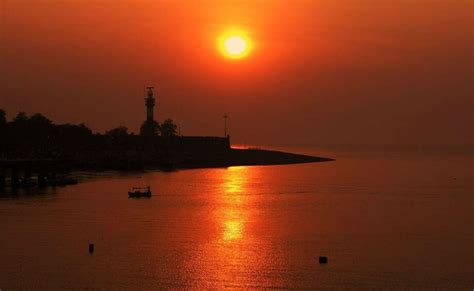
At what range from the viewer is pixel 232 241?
51625 mm

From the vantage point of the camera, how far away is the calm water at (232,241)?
3947 centimetres

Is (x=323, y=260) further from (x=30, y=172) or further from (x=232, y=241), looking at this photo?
(x=30, y=172)

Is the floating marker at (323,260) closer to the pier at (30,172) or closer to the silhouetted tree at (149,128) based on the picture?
the pier at (30,172)

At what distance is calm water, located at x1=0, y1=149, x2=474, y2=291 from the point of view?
39469 mm

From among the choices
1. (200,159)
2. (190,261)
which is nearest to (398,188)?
(190,261)

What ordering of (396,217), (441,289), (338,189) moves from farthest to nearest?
(338,189) → (396,217) → (441,289)

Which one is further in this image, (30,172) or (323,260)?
(30,172)

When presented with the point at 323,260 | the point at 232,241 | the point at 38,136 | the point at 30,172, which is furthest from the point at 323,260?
the point at 38,136

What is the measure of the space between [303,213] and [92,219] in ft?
69.2

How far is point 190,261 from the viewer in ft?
143

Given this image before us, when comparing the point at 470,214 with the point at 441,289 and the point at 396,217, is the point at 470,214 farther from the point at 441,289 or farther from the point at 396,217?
the point at 441,289

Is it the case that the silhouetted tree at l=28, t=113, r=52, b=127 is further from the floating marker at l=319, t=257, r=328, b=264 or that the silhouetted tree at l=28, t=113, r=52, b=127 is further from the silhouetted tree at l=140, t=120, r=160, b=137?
the floating marker at l=319, t=257, r=328, b=264

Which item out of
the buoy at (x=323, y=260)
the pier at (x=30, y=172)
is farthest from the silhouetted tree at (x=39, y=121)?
the buoy at (x=323, y=260)

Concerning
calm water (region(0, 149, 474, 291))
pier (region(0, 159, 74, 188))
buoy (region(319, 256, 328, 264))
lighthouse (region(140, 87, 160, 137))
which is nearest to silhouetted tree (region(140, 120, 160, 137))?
lighthouse (region(140, 87, 160, 137))
